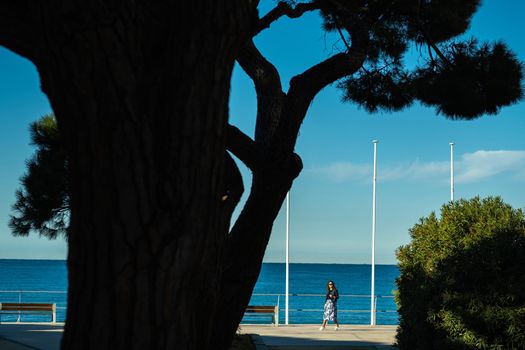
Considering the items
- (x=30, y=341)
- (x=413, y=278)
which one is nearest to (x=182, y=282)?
(x=413, y=278)

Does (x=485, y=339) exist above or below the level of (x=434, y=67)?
below

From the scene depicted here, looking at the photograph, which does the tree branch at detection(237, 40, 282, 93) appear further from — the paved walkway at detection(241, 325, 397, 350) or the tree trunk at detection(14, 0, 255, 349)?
the paved walkway at detection(241, 325, 397, 350)

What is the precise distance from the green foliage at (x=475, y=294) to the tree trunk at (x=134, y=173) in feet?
18.1

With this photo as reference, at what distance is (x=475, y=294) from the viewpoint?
27.9 ft

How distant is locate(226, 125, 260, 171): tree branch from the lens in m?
5.23

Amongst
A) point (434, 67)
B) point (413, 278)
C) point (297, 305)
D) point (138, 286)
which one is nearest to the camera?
point (138, 286)

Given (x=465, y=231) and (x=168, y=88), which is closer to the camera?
(x=168, y=88)

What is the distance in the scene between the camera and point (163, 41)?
3756mm

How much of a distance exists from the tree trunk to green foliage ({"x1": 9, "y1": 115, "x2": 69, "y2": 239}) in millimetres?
15375

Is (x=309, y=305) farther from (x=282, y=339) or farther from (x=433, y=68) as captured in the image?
(x=433, y=68)

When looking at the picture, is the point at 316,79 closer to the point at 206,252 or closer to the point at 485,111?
the point at 206,252


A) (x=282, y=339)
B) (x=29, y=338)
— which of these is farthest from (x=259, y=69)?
(x=282, y=339)

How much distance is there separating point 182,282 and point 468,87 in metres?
5.57

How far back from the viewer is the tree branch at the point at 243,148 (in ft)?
17.2
